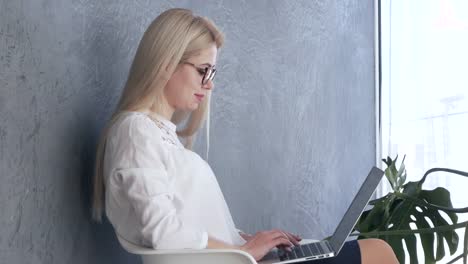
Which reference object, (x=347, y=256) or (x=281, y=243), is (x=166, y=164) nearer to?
(x=281, y=243)

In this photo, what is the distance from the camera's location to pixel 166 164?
2.06 meters

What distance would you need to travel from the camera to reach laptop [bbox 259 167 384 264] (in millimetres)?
2016

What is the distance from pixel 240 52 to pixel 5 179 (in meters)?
1.41

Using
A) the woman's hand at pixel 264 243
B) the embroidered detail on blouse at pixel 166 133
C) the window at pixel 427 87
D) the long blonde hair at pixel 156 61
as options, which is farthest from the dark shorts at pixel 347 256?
the window at pixel 427 87

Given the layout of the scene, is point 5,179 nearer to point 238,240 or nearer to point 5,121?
point 5,121

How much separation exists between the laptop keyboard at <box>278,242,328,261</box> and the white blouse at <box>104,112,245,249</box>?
211 millimetres

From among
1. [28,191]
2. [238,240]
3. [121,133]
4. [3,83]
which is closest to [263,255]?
[238,240]

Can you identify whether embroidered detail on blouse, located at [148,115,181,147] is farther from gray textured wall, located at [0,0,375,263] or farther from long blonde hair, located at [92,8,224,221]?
gray textured wall, located at [0,0,375,263]

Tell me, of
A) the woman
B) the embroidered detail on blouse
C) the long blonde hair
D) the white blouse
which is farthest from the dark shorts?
the long blonde hair

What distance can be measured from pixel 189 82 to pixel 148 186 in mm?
415

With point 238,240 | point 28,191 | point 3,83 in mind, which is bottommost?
point 238,240

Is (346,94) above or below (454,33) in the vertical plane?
below

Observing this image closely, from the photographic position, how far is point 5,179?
73.9 inches

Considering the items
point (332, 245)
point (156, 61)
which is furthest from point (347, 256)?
point (156, 61)
